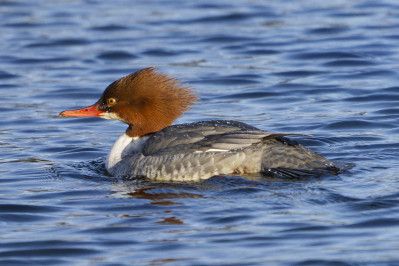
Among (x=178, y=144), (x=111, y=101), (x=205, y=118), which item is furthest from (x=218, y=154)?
(x=205, y=118)

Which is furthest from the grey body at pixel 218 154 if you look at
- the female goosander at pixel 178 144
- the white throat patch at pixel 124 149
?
the white throat patch at pixel 124 149

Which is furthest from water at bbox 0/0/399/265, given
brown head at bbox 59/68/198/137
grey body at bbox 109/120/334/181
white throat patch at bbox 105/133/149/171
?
brown head at bbox 59/68/198/137

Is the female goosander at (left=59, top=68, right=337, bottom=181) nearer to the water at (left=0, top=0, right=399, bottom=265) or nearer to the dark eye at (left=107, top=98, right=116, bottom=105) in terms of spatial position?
the dark eye at (left=107, top=98, right=116, bottom=105)

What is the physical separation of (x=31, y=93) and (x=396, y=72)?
6181 mm

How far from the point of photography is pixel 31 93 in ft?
44.8

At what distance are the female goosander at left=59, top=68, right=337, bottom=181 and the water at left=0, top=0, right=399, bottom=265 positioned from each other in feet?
0.66

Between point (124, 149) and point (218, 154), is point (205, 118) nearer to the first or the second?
point (124, 149)

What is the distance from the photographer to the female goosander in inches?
336

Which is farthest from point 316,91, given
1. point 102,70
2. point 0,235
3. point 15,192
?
point 0,235

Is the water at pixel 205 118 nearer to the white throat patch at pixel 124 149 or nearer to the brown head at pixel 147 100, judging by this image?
the white throat patch at pixel 124 149

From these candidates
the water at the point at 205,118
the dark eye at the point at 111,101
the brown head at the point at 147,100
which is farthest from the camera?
the dark eye at the point at 111,101

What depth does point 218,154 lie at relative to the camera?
28.4ft

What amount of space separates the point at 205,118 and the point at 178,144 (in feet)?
10.5

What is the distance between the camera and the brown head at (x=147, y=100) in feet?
30.6
